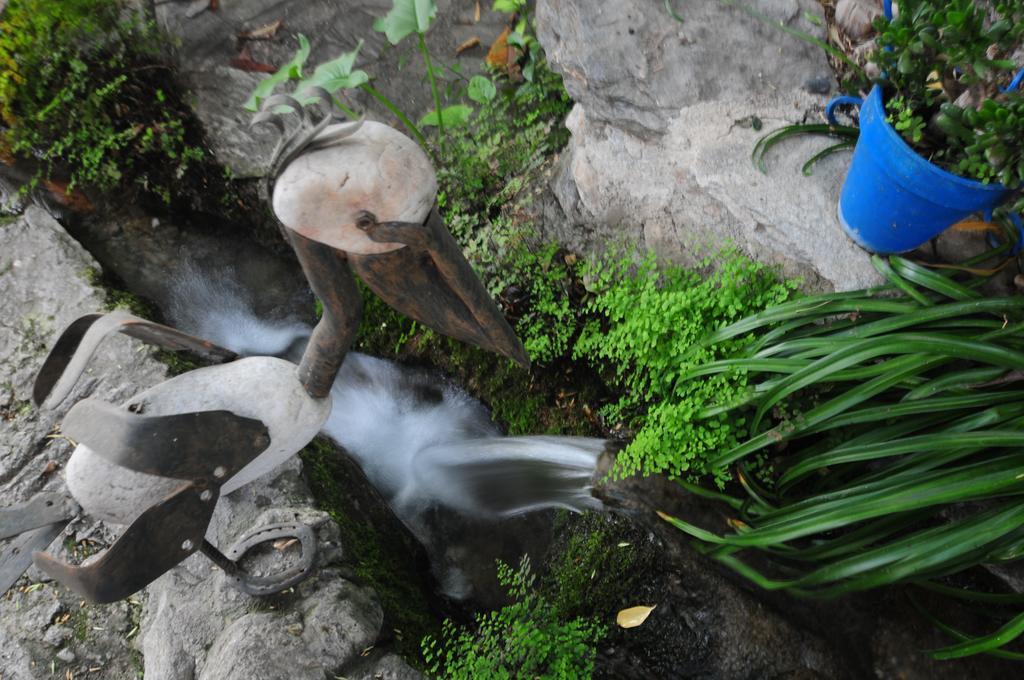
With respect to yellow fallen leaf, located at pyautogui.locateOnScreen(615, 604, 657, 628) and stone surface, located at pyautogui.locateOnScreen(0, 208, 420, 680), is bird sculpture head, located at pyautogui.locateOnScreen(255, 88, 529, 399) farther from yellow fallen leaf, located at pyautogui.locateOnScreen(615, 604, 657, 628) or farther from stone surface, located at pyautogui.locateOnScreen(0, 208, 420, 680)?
yellow fallen leaf, located at pyautogui.locateOnScreen(615, 604, 657, 628)

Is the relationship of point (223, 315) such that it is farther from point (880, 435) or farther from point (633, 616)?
point (880, 435)

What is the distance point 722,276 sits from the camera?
2.26 metres

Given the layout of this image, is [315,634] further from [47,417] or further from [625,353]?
[47,417]

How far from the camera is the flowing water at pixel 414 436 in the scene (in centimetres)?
272

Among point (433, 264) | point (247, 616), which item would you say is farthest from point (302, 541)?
point (433, 264)

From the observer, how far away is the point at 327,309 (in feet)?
5.86

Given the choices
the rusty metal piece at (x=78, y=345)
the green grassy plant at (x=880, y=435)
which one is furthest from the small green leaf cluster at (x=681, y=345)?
the rusty metal piece at (x=78, y=345)

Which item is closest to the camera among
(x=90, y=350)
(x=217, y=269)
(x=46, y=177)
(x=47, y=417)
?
(x=90, y=350)

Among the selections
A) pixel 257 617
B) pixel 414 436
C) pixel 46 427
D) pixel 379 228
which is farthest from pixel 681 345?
pixel 46 427

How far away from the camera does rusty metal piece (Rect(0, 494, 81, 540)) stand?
181 centimetres

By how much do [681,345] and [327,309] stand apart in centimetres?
116

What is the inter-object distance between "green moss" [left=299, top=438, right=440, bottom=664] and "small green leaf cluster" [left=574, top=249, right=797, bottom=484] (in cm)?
92

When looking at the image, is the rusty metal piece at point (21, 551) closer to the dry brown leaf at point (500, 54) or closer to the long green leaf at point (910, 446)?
the long green leaf at point (910, 446)

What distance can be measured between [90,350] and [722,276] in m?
1.87
